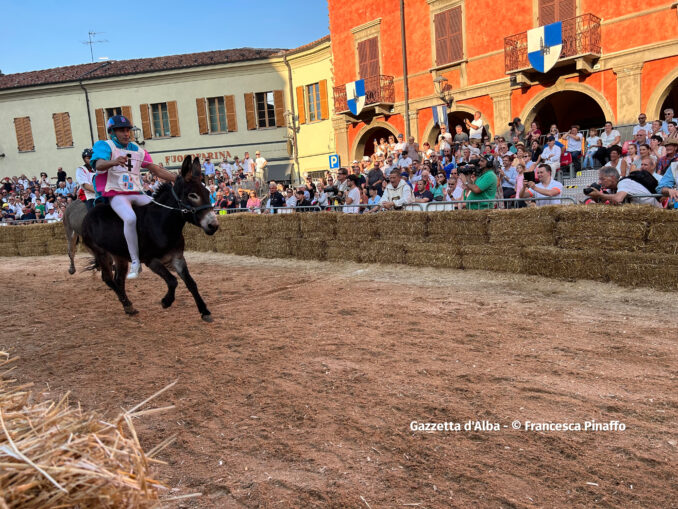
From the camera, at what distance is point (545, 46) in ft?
58.3

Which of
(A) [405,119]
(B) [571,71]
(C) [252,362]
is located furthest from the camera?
(A) [405,119]

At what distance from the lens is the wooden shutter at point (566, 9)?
18.0 meters

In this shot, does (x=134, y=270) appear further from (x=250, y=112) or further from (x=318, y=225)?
(x=250, y=112)

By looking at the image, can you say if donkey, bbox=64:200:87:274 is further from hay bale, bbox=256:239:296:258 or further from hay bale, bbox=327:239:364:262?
hay bale, bbox=327:239:364:262

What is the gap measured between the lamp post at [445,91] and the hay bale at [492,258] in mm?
14402

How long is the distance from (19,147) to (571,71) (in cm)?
3579

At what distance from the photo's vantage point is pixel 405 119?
23.4m

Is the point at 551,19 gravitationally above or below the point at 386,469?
above

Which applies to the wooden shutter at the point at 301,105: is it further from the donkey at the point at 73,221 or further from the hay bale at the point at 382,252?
the hay bale at the point at 382,252

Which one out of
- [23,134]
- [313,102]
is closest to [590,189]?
[313,102]

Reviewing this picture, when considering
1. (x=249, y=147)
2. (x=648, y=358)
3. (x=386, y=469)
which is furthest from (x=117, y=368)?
(x=249, y=147)

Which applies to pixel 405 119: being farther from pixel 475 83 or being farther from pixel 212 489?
pixel 212 489

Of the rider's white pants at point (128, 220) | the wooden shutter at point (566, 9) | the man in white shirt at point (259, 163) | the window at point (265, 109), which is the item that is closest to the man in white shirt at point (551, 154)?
the wooden shutter at point (566, 9)

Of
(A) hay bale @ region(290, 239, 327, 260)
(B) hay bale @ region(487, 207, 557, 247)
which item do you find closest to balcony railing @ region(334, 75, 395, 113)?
(A) hay bale @ region(290, 239, 327, 260)
